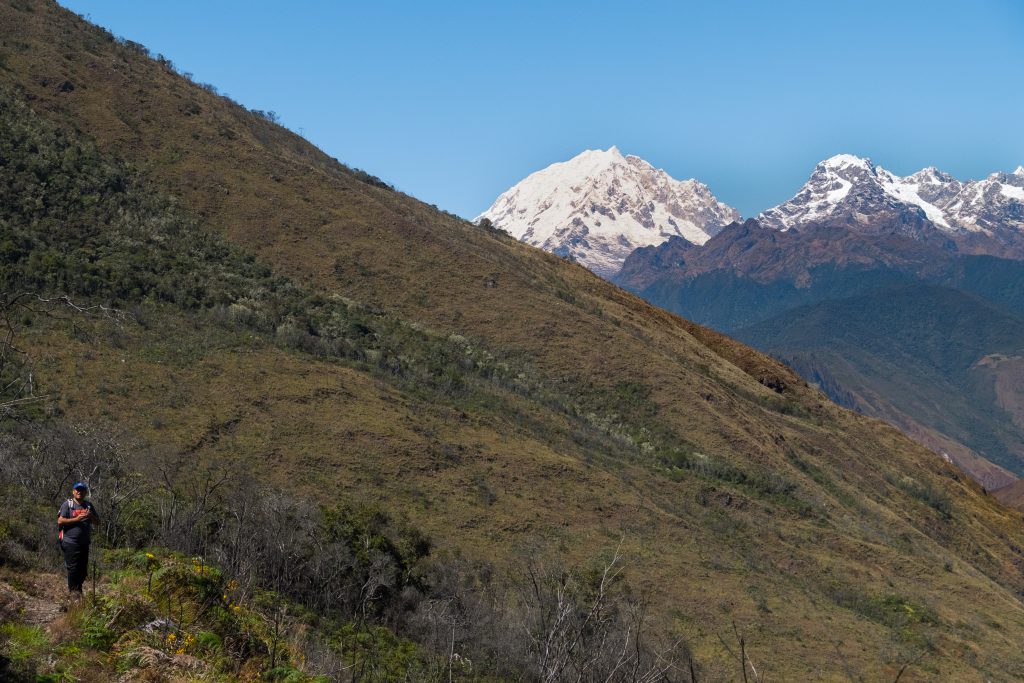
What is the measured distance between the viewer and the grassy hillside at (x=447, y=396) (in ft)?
113

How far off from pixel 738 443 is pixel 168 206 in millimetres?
42135

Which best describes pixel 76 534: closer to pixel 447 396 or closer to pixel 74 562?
pixel 74 562

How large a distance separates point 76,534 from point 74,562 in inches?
14.5

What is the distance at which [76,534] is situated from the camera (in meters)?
11.9

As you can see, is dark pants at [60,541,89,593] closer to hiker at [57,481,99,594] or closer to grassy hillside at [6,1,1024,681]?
hiker at [57,481,99,594]

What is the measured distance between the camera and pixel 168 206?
61.6 m

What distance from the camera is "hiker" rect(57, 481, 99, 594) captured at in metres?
11.8

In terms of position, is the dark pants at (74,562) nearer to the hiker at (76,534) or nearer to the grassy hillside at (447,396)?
the hiker at (76,534)

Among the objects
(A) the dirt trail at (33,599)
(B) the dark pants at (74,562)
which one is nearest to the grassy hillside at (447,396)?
(A) the dirt trail at (33,599)

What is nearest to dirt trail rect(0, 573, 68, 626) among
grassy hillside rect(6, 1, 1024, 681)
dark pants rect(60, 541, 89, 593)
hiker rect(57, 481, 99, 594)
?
dark pants rect(60, 541, 89, 593)

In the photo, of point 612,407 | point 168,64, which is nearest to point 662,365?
point 612,407

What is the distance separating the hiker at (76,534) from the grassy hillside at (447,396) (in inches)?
402

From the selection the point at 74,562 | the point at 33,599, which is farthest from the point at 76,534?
the point at 33,599

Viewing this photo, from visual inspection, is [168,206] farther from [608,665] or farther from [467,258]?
[608,665]
